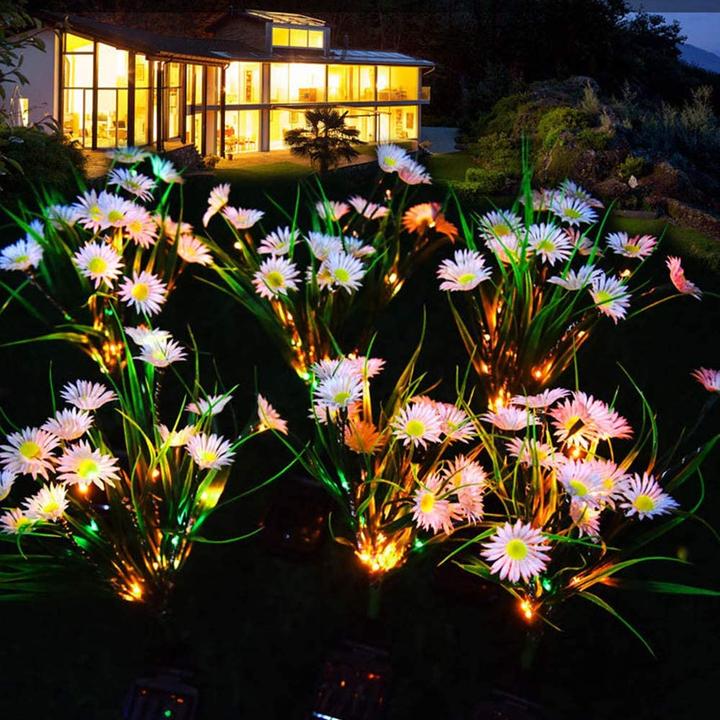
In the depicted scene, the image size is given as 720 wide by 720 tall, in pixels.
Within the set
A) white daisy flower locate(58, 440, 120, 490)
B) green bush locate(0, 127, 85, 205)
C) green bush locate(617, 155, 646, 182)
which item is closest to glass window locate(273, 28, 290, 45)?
green bush locate(617, 155, 646, 182)

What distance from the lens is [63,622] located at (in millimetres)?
3350

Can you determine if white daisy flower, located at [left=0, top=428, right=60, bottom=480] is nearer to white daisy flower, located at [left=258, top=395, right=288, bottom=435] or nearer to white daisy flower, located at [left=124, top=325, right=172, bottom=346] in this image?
white daisy flower, located at [left=124, top=325, right=172, bottom=346]

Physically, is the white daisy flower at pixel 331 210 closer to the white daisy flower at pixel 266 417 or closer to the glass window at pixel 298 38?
the white daisy flower at pixel 266 417

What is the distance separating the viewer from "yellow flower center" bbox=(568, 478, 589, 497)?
2.67 meters

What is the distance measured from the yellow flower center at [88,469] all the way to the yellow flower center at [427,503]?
89 centimetres

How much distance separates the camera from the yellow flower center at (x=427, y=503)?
2820 mm

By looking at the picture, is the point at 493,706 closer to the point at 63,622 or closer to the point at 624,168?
the point at 63,622

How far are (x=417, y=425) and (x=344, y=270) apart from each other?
2.84ft

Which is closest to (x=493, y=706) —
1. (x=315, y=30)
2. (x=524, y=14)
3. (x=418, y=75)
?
(x=315, y=30)

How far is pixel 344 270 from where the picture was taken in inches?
139

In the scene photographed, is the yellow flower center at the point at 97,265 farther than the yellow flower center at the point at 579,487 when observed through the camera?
Yes

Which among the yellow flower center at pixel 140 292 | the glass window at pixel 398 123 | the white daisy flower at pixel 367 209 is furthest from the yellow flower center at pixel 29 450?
the glass window at pixel 398 123

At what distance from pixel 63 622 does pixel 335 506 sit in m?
0.99

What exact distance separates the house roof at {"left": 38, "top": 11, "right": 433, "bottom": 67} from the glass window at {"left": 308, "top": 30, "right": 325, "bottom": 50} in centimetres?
30
